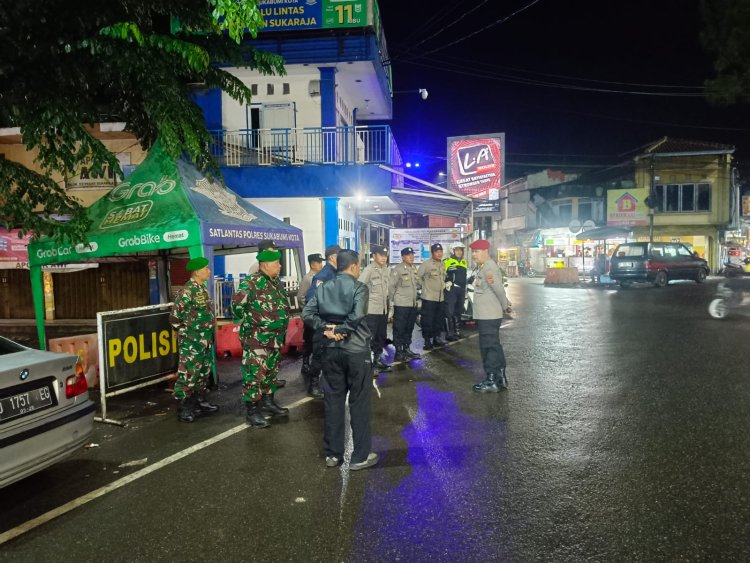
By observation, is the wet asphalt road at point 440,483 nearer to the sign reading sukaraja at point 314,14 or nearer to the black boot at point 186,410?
the black boot at point 186,410

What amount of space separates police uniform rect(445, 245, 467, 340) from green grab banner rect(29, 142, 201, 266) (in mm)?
5329

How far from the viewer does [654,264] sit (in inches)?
896

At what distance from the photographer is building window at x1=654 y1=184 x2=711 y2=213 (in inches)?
1403

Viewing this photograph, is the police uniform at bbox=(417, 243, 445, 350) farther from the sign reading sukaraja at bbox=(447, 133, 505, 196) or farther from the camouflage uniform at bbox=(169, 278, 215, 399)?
the sign reading sukaraja at bbox=(447, 133, 505, 196)

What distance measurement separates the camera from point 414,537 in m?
3.20

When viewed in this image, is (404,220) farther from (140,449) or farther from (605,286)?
(140,449)

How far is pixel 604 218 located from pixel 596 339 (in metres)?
31.4

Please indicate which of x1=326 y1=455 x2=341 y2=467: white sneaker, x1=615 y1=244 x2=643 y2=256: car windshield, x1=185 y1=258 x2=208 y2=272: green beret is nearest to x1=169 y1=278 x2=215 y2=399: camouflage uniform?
x1=185 y1=258 x2=208 y2=272: green beret

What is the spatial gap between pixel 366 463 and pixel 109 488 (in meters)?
2.00

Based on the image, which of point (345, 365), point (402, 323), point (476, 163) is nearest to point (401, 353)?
point (402, 323)

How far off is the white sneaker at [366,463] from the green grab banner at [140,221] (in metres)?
4.25

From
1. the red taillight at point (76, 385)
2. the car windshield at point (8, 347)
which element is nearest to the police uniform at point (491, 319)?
the red taillight at point (76, 385)

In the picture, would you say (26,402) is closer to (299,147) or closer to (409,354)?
(409,354)

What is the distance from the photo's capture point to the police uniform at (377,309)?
796 centimetres
